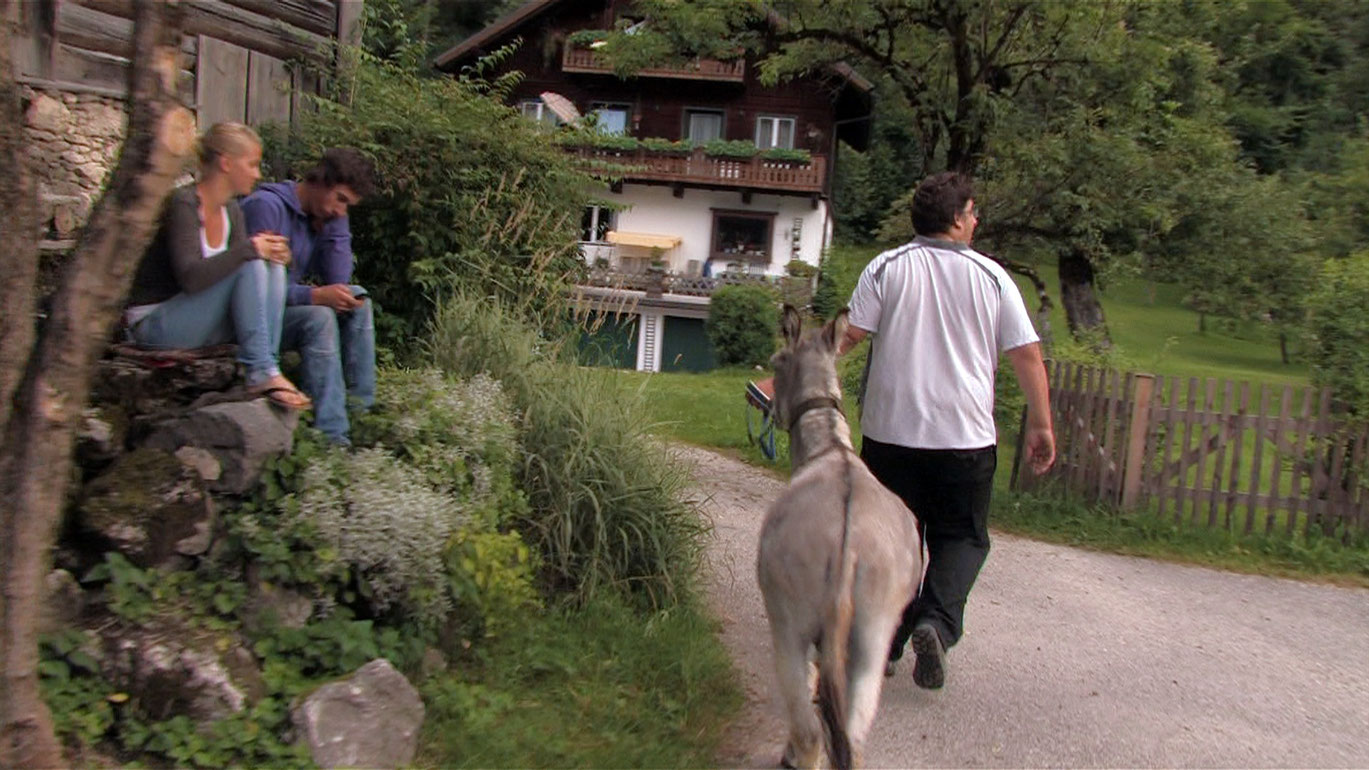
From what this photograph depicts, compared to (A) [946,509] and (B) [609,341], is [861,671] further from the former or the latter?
(B) [609,341]

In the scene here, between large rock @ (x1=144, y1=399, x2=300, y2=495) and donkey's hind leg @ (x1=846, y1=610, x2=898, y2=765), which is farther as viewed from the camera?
large rock @ (x1=144, y1=399, x2=300, y2=495)

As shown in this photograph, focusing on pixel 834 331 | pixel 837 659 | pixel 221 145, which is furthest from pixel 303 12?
pixel 837 659

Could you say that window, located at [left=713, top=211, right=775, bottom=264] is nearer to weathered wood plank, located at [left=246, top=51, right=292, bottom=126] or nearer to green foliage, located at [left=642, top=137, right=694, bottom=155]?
green foliage, located at [left=642, top=137, right=694, bottom=155]

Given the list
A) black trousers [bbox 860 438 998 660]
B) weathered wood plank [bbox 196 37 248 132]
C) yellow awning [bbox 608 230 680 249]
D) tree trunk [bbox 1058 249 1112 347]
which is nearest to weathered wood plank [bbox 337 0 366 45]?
weathered wood plank [bbox 196 37 248 132]

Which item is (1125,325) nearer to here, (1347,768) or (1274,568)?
(1274,568)

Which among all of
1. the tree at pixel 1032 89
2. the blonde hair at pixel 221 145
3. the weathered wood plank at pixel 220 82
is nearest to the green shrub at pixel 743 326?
the tree at pixel 1032 89

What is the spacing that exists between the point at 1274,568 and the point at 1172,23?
8736 mm

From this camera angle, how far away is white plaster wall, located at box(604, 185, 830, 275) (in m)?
36.3

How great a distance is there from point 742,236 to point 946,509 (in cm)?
3255

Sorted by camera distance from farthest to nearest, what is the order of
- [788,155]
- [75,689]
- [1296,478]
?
[788,155]
[1296,478]
[75,689]

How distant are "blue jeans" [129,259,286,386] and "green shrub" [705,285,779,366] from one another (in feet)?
65.6

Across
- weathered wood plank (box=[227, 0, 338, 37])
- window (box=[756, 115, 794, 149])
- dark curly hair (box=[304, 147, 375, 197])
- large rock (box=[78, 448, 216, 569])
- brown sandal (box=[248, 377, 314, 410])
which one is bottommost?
large rock (box=[78, 448, 216, 569])

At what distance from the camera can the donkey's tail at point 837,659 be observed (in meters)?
3.67

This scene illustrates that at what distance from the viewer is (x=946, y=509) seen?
Result: 4.86 metres
